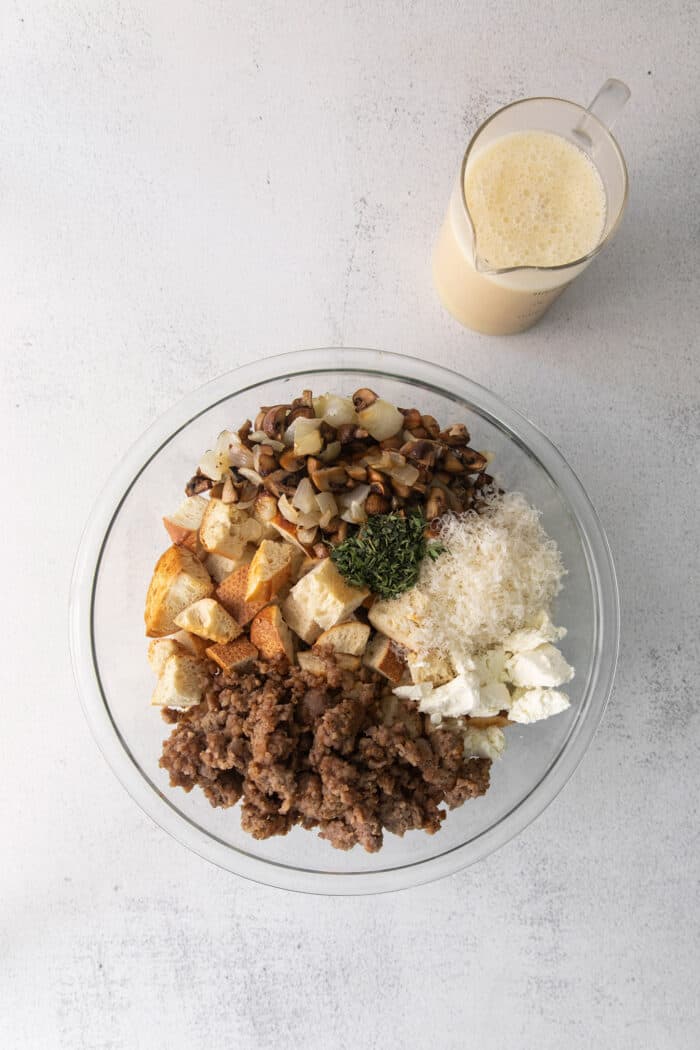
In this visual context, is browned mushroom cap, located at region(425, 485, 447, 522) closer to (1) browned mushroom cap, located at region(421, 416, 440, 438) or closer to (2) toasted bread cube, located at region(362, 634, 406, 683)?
(1) browned mushroom cap, located at region(421, 416, 440, 438)

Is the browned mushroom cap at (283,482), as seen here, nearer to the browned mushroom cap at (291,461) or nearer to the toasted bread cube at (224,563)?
the browned mushroom cap at (291,461)

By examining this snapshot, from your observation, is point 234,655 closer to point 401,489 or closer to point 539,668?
point 401,489

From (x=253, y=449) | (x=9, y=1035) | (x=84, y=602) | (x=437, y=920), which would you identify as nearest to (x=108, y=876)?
(x=9, y=1035)

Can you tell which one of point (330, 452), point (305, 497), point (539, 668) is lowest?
point (539, 668)

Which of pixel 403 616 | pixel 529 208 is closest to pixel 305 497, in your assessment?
pixel 403 616

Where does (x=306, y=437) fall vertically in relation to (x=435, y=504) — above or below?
above

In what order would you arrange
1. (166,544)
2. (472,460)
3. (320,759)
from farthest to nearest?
1. (166,544)
2. (472,460)
3. (320,759)

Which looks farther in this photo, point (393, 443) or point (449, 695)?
point (393, 443)
